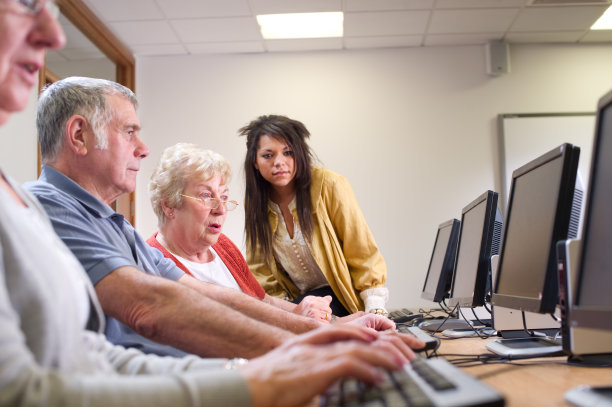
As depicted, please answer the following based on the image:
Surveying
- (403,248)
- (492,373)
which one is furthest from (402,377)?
(403,248)

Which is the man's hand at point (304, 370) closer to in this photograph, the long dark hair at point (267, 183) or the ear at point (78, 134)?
the ear at point (78, 134)

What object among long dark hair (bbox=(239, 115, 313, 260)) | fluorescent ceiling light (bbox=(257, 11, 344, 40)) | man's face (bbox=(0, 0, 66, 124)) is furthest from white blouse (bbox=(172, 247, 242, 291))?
fluorescent ceiling light (bbox=(257, 11, 344, 40))

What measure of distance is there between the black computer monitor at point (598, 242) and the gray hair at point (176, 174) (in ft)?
4.88

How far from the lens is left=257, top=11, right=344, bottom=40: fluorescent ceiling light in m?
4.00

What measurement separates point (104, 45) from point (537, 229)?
12.3 ft

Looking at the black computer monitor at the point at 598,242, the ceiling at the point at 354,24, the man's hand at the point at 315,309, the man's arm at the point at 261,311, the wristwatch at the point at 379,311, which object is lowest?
the wristwatch at the point at 379,311

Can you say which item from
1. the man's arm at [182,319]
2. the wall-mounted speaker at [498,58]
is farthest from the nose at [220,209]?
the wall-mounted speaker at [498,58]

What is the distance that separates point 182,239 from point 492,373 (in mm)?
1371

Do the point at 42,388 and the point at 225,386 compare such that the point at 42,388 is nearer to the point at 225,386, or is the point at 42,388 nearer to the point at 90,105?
the point at 225,386

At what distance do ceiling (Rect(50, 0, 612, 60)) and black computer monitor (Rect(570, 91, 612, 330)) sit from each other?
10.2ft

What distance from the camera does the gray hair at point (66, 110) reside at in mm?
1294

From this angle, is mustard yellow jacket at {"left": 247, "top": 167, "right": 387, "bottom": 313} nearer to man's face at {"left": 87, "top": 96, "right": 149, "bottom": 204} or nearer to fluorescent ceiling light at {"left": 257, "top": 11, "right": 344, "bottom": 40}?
man's face at {"left": 87, "top": 96, "right": 149, "bottom": 204}

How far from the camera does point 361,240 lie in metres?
2.68

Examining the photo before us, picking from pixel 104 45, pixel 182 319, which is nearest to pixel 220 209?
pixel 182 319
